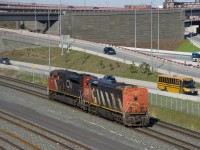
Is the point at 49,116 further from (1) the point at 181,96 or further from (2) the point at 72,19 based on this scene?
(2) the point at 72,19

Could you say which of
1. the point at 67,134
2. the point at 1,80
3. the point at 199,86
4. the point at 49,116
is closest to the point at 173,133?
the point at 67,134

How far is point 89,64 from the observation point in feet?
295

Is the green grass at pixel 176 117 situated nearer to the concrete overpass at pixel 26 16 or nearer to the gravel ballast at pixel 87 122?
the gravel ballast at pixel 87 122

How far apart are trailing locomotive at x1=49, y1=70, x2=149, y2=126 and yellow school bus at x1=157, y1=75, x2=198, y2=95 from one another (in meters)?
15.2

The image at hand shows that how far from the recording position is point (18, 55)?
4360 inches

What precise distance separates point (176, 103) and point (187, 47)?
307 ft

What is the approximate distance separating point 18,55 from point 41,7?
52512 mm

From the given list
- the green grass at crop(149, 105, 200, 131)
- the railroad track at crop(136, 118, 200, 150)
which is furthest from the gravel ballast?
the green grass at crop(149, 105, 200, 131)

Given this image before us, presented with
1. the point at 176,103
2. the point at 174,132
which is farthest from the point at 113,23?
the point at 174,132

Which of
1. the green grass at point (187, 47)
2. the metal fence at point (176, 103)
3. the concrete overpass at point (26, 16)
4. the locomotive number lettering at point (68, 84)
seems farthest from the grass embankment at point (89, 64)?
the green grass at point (187, 47)

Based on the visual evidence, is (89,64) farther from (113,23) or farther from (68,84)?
(113,23)

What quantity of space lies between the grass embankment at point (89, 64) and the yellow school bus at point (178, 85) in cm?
1059

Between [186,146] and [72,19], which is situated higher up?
[72,19]

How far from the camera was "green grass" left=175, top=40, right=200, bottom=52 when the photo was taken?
133 metres
